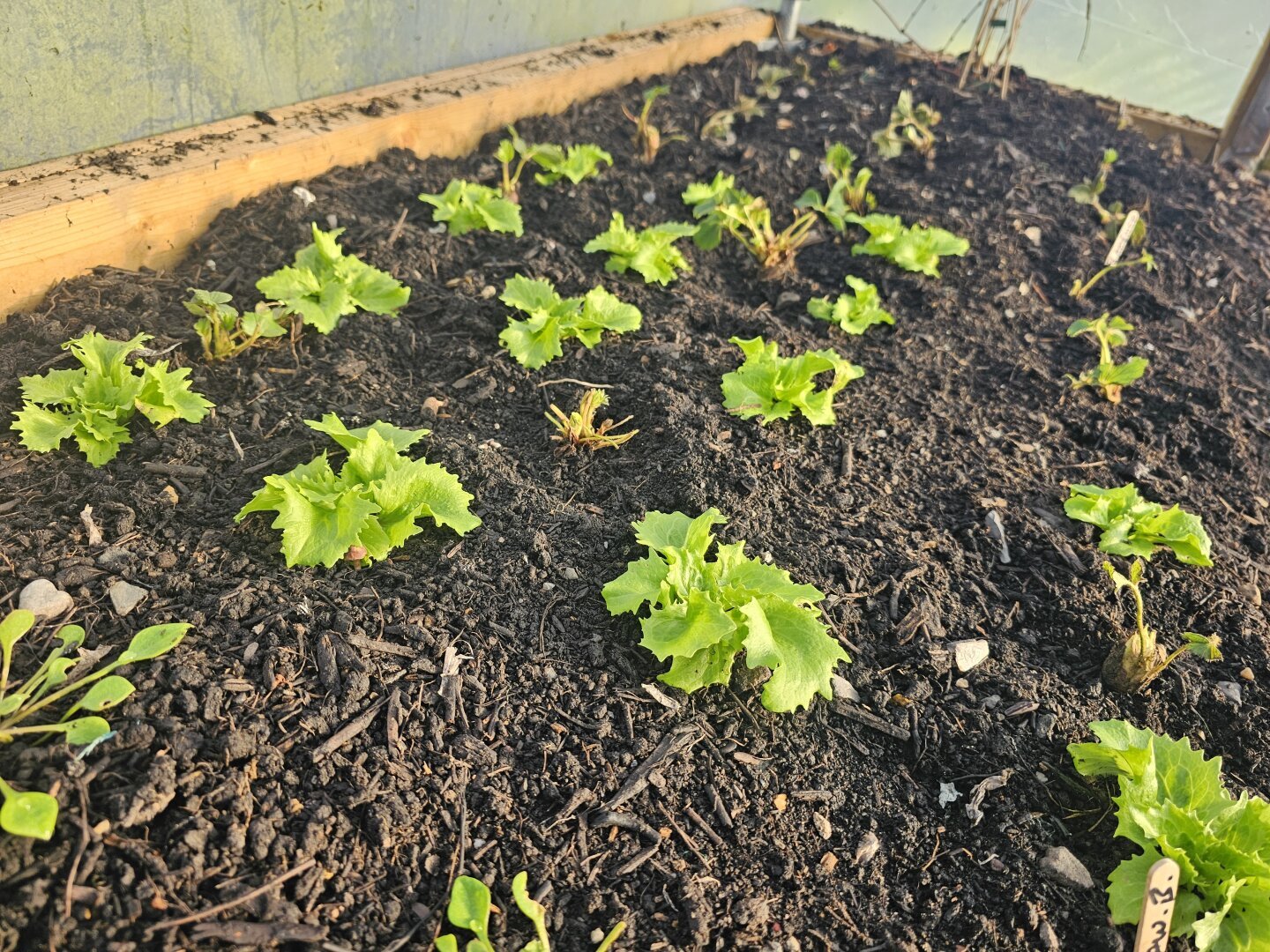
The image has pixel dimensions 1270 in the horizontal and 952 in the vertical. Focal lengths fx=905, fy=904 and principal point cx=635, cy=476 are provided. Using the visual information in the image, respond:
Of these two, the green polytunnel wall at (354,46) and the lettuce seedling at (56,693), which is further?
the green polytunnel wall at (354,46)

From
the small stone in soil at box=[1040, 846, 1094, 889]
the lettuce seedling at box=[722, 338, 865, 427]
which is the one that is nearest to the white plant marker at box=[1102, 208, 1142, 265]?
the lettuce seedling at box=[722, 338, 865, 427]

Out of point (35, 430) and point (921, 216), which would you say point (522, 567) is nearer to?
point (35, 430)

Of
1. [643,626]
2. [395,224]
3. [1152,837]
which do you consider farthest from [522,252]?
[1152,837]

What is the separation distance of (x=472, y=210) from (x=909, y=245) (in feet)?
6.16

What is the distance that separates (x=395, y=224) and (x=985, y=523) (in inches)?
93.1

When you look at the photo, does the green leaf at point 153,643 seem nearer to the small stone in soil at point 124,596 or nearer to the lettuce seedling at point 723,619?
the small stone in soil at point 124,596

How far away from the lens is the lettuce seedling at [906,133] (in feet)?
16.0

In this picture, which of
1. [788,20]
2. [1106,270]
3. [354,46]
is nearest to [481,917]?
[354,46]

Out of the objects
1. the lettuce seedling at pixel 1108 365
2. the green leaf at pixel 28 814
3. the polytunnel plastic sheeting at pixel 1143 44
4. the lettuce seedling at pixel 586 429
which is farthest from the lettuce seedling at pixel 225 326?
the polytunnel plastic sheeting at pixel 1143 44

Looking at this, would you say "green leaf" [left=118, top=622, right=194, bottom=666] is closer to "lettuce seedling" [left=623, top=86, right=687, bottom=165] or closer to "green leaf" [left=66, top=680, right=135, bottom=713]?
"green leaf" [left=66, top=680, right=135, bottom=713]

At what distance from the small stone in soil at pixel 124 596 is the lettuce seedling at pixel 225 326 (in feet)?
3.13

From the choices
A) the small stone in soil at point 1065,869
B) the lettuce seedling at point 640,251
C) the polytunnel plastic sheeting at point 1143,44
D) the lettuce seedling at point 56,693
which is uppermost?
the polytunnel plastic sheeting at point 1143,44

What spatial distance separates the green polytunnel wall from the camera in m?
2.78

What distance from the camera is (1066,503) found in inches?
112
